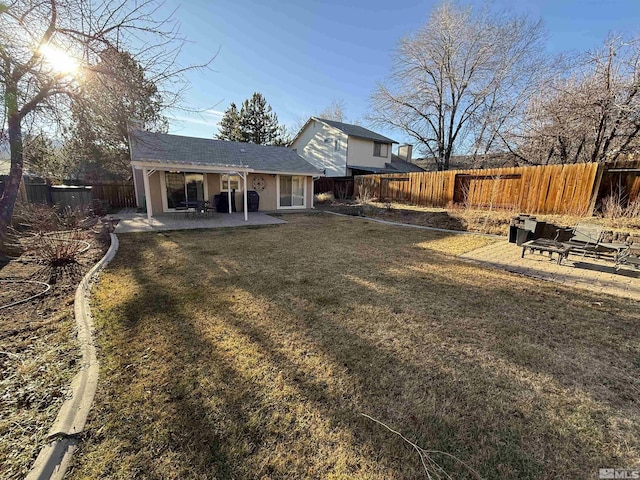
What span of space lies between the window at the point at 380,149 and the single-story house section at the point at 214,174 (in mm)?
9744

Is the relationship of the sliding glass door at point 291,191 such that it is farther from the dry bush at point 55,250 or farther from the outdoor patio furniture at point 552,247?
the outdoor patio furniture at point 552,247

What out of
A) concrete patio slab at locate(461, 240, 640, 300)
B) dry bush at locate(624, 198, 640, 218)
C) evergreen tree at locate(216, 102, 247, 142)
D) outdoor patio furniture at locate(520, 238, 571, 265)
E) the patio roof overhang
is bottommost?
concrete patio slab at locate(461, 240, 640, 300)

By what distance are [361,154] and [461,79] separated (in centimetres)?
869

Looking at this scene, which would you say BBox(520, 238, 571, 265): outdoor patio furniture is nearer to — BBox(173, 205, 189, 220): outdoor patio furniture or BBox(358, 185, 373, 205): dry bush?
BBox(358, 185, 373, 205): dry bush

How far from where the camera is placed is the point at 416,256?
6.50 m

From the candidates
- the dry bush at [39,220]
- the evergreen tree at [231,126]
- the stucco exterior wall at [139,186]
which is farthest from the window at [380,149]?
the dry bush at [39,220]

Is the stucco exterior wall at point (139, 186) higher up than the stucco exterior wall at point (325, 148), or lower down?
lower down

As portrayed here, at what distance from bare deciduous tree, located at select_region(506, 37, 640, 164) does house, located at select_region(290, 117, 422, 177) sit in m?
11.5

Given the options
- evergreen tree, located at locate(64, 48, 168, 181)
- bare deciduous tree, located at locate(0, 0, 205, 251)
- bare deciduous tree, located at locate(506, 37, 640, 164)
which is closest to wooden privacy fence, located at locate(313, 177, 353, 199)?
bare deciduous tree, located at locate(506, 37, 640, 164)

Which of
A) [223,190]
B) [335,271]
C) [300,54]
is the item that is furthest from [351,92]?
[335,271]

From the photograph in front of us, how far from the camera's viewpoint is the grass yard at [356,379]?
1.74 m

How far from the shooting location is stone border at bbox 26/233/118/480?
1610mm

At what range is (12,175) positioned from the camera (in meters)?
5.92

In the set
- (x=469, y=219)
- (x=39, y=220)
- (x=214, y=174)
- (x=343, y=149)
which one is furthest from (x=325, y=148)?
(x=39, y=220)
